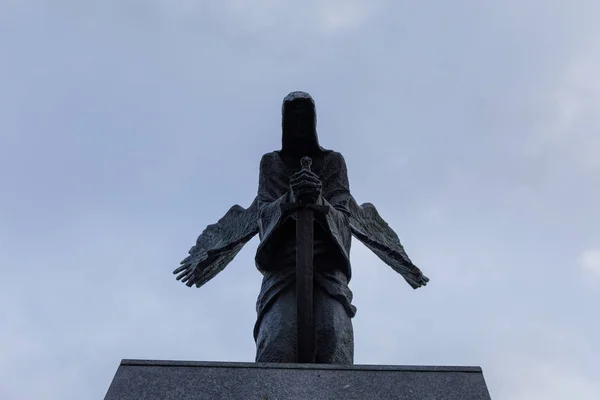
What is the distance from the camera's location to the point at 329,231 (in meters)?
5.63

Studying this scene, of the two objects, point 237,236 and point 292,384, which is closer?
point 292,384

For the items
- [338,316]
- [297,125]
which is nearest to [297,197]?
[338,316]

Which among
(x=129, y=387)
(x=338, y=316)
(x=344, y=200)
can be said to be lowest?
(x=129, y=387)

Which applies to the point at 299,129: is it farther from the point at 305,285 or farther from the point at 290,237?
the point at 305,285

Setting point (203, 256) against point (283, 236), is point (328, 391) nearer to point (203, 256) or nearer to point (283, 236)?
point (283, 236)

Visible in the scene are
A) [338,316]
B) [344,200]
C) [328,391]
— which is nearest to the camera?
[328,391]

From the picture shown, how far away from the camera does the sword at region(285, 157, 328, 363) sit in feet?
16.9

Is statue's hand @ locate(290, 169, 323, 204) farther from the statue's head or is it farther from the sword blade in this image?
the statue's head

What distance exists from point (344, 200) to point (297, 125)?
2.57ft

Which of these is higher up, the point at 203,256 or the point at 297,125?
the point at 297,125

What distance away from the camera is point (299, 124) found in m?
6.50

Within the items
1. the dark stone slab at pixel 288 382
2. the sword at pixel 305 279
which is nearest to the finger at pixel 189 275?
the sword at pixel 305 279

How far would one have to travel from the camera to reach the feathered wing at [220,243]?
639 cm

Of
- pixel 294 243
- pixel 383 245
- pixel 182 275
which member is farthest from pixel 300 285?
pixel 182 275
